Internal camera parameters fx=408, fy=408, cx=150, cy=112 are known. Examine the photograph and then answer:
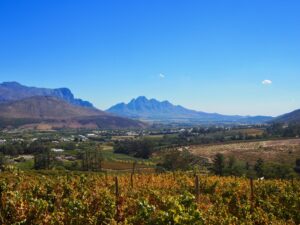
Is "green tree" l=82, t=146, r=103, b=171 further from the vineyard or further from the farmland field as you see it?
the vineyard

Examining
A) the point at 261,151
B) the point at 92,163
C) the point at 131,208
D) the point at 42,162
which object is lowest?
the point at 92,163

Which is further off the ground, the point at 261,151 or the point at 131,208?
the point at 131,208

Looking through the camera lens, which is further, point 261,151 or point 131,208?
point 261,151

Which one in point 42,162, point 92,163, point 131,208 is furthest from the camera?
point 92,163

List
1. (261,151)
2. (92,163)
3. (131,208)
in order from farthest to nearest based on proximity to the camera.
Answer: (261,151) → (92,163) → (131,208)

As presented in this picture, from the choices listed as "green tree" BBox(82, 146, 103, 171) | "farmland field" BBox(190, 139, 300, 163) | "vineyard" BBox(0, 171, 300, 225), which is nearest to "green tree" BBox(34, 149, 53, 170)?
"green tree" BBox(82, 146, 103, 171)

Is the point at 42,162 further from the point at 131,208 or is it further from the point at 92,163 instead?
the point at 131,208

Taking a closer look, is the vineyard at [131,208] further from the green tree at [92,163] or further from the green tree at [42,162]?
the green tree at [42,162]

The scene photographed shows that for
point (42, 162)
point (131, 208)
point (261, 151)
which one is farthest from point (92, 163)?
point (131, 208)

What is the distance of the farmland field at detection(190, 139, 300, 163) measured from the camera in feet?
342

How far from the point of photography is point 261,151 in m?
115

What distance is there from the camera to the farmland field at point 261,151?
342 ft

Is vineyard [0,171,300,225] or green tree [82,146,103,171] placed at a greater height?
vineyard [0,171,300,225]

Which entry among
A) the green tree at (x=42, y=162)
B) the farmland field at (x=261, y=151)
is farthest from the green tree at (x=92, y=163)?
the farmland field at (x=261, y=151)
